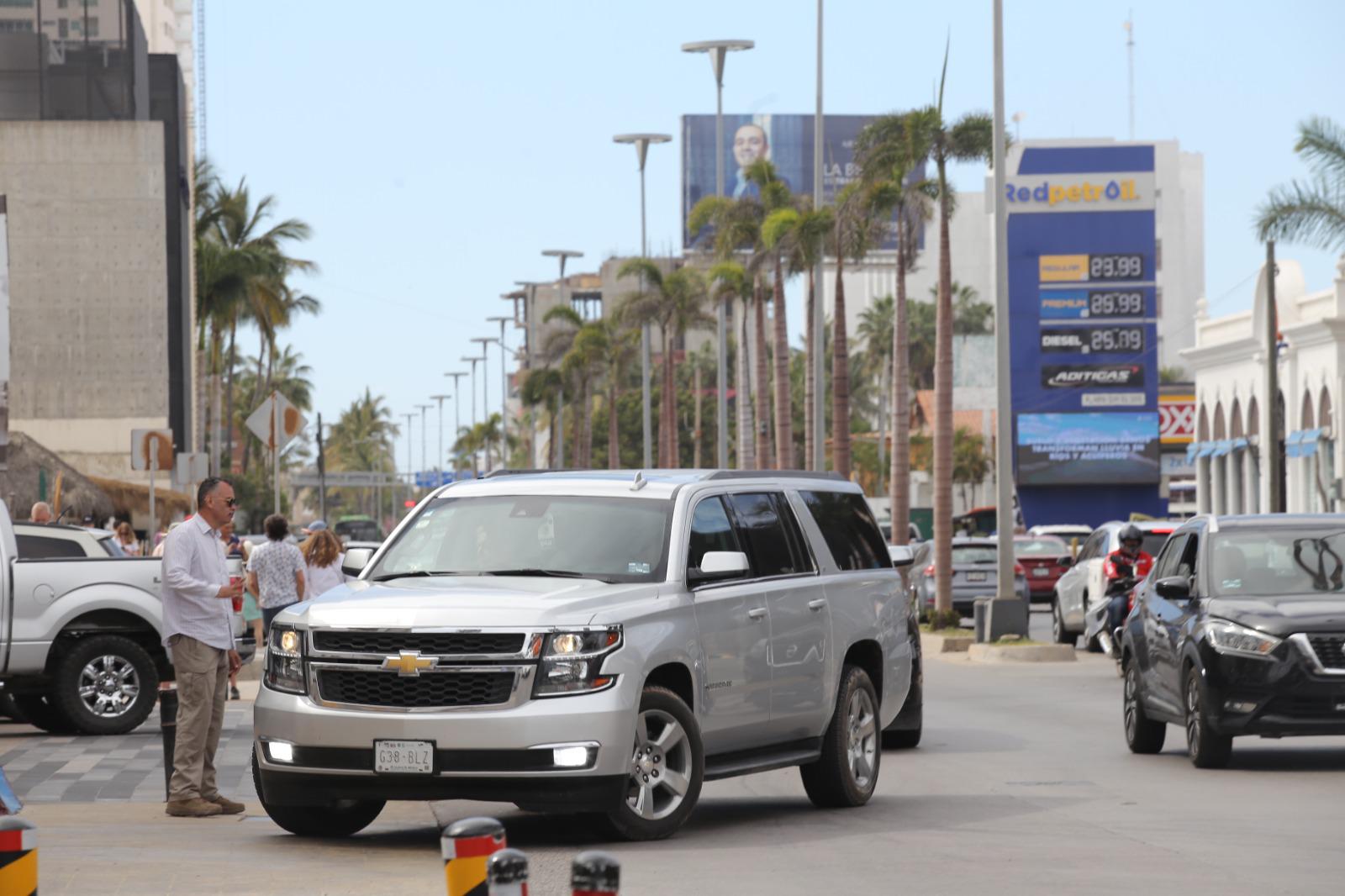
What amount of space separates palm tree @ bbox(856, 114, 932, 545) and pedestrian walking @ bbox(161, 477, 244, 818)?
28169 mm

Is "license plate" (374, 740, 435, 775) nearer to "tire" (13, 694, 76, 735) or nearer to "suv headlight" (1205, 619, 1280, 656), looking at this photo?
"suv headlight" (1205, 619, 1280, 656)

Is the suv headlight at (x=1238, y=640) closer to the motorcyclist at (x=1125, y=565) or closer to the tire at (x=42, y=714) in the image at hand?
the motorcyclist at (x=1125, y=565)

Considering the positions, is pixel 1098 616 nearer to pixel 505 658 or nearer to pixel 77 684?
pixel 77 684

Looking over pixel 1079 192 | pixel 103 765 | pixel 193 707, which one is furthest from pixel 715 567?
pixel 1079 192

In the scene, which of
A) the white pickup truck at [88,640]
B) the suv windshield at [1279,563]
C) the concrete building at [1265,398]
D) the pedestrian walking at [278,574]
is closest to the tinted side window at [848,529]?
the suv windshield at [1279,563]

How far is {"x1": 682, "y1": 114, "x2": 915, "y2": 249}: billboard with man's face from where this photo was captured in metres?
118

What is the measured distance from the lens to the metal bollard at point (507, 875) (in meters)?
4.30

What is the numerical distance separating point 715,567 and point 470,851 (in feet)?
21.4

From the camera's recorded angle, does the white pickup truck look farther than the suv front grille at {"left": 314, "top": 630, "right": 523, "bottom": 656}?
Yes

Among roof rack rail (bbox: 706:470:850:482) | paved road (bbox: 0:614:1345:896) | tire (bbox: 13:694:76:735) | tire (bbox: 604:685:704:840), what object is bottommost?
tire (bbox: 13:694:76:735)

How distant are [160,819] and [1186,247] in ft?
521

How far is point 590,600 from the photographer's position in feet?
34.9

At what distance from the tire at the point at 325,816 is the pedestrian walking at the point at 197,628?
3.09 feet

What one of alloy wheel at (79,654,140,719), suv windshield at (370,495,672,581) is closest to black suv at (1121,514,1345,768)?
suv windshield at (370,495,672,581)
